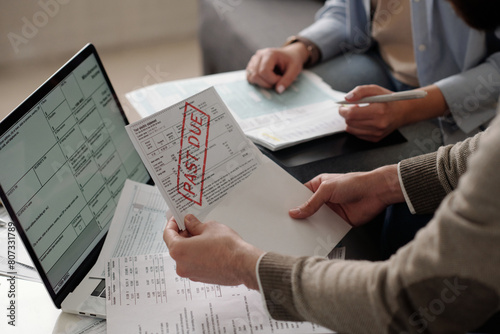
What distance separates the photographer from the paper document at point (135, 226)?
0.90m

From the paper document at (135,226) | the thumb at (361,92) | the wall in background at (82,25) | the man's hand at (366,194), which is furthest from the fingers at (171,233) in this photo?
the wall in background at (82,25)

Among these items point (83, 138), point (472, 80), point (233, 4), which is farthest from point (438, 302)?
point (233, 4)

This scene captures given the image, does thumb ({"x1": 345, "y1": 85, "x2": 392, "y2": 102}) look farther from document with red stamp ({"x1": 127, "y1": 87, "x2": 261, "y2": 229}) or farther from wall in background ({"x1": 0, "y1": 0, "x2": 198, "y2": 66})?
wall in background ({"x1": 0, "y1": 0, "x2": 198, "y2": 66})

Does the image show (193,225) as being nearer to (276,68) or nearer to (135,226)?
(135,226)

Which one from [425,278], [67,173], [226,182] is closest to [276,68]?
[226,182]

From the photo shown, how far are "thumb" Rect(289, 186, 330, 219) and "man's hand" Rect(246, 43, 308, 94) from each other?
1.57ft

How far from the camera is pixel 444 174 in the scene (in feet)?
2.94

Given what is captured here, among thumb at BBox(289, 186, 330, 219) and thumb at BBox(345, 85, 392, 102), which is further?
thumb at BBox(345, 85, 392, 102)

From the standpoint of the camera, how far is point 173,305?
2.65 ft

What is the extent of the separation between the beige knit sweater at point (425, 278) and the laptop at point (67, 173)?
1.03 ft

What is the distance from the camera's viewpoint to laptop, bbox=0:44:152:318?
0.75 m

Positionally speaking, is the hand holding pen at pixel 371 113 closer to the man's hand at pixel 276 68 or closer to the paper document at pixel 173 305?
the man's hand at pixel 276 68

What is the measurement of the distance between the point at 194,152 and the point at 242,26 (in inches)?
42.1

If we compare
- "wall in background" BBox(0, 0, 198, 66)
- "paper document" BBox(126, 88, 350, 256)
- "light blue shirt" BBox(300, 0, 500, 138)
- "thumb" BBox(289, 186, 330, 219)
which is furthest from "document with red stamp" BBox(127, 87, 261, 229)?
"wall in background" BBox(0, 0, 198, 66)
